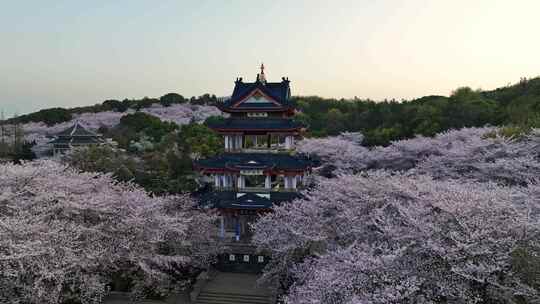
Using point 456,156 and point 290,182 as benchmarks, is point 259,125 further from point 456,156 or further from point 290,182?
point 456,156

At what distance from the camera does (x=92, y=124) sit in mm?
83375

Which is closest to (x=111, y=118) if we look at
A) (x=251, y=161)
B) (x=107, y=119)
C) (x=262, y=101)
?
(x=107, y=119)

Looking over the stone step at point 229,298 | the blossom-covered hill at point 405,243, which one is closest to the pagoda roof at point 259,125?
the blossom-covered hill at point 405,243

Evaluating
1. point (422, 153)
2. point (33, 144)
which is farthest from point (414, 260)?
point (33, 144)

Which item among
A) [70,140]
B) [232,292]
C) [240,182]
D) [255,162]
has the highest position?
[255,162]

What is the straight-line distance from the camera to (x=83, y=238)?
18.2 m

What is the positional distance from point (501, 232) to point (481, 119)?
4375 cm

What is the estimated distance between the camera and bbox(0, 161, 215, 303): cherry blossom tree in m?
15.2

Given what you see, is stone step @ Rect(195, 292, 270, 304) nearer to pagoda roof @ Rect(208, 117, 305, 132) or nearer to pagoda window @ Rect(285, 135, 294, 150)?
pagoda window @ Rect(285, 135, 294, 150)

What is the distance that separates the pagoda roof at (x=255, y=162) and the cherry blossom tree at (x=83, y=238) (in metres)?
3.04

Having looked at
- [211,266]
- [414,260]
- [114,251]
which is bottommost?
[211,266]

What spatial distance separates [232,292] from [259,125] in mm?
9705

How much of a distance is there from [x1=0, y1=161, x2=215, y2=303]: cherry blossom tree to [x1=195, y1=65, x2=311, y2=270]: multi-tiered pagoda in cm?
249

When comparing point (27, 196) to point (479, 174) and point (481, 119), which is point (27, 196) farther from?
point (481, 119)
